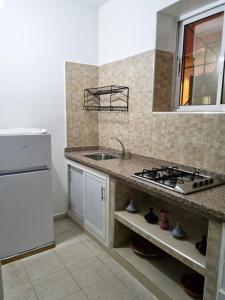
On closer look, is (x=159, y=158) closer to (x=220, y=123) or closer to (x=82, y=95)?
(x=220, y=123)

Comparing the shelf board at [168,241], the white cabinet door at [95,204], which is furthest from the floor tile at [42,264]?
the shelf board at [168,241]

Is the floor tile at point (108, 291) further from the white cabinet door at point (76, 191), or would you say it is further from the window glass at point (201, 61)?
the window glass at point (201, 61)

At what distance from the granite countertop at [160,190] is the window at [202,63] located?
68 centimetres

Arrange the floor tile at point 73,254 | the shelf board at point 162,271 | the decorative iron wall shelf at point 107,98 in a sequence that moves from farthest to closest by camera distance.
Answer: the decorative iron wall shelf at point 107,98 < the floor tile at point 73,254 < the shelf board at point 162,271

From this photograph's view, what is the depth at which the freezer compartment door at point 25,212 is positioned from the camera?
1996 mm

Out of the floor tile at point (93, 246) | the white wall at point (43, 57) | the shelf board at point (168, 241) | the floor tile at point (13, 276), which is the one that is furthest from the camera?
the white wall at point (43, 57)

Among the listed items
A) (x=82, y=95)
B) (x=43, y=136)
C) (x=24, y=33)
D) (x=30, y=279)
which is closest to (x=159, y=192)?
(x=43, y=136)

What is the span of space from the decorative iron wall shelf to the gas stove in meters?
1.03

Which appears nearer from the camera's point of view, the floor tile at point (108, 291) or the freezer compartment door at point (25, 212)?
the floor tile at point (108, 291)

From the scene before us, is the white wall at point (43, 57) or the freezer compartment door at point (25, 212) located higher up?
the white wall at point (43, 57)

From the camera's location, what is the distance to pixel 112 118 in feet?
9.27

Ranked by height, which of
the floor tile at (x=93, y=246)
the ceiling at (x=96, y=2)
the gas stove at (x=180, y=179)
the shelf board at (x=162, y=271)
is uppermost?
the ceiling at (x=96, y=2)

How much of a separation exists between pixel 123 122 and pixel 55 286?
176cm

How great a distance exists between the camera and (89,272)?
1953mm
